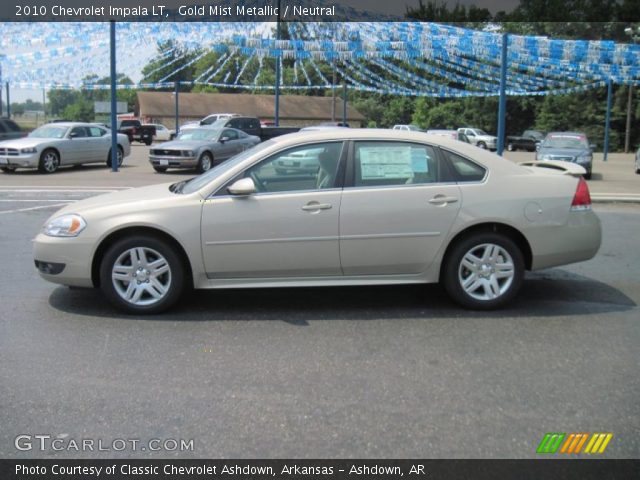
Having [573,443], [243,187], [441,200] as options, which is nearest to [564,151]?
[441,200]

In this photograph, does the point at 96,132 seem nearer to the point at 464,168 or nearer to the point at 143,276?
the point at 143,276

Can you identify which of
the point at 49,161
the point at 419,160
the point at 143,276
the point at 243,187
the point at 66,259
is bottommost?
the point at 143,276

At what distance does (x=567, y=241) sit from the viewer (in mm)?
5820

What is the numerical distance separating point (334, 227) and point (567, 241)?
6.91 ft

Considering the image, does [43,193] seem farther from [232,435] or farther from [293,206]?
[232,435]

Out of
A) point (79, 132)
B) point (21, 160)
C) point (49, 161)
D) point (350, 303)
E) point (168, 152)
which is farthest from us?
point (79, 132)

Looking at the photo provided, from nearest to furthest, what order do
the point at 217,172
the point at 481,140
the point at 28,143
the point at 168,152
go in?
the point at 217,172, the point at 28,143, the point at 168,152, the point at 481,140

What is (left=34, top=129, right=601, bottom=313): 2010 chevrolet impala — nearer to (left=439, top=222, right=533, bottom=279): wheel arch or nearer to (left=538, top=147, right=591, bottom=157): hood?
(left=439, top=222, right=533, bottom=279): wheel arch

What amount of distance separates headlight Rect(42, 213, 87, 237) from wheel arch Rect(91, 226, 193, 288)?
225 mm

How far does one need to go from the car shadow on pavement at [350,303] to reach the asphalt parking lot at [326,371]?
0.02m

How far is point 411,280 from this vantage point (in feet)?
18.7

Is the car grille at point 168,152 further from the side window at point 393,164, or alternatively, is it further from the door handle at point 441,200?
the door handle at point 441,200
